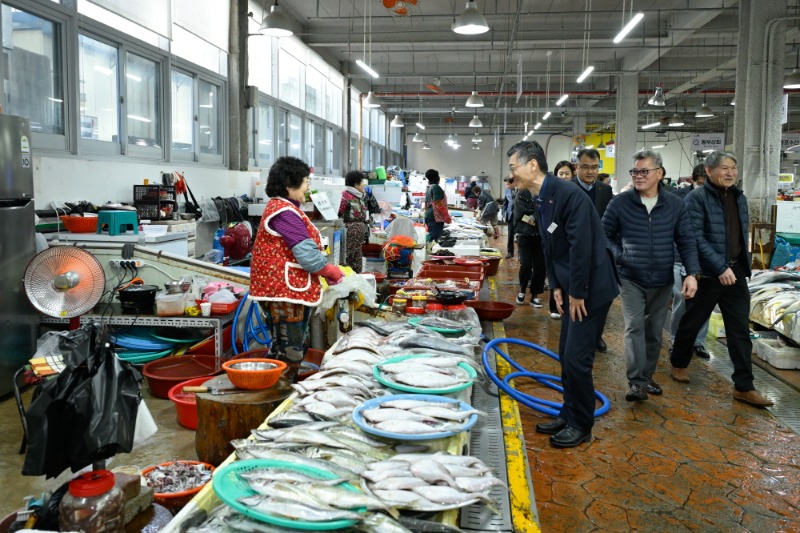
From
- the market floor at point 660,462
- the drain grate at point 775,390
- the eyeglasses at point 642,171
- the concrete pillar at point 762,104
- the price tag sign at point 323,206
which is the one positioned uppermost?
the concrete pillar at point 762,104

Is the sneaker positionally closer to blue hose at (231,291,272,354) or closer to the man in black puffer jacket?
the man in black puffer jacket

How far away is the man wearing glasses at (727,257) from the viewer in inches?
175

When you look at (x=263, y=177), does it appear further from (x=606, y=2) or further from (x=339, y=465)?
(x=339, y=465)

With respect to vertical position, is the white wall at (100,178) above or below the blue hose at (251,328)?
above

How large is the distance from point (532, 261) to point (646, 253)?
3.61 m

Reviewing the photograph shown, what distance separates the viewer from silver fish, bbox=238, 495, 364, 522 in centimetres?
159

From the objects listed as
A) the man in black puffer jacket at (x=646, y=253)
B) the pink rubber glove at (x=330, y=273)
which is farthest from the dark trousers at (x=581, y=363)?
the pink rubber glove at (x=330, y=273)

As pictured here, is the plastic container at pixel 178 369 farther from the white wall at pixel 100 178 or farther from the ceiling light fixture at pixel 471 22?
the ceiling light fixture at pixel 471 22

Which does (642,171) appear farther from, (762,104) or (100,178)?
(762,104)

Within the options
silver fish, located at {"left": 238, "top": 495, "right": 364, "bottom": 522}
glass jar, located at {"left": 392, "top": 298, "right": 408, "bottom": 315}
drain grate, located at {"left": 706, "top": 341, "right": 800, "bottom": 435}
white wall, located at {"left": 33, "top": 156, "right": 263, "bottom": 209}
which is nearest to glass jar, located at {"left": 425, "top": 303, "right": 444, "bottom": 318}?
glass jar, located at {"left": 392, "top": 298, "right": 408, "bottom": 315}

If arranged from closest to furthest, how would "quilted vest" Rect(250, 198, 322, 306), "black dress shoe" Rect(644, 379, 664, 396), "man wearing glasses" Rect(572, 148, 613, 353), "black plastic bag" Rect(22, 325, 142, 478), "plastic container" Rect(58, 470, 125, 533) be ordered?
"plastic container" Rect(58, 470, 125, 533) < "black plastic bag" Rect(22, 325, 142, 478) < "quilted vest" Rect(250, 198, 322, 306) < "black dress shoe" Rect(644, 379, 664, 396) < "man wearing glasses" Rect(572, 148, 613, 353)

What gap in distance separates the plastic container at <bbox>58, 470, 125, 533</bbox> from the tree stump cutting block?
909mm

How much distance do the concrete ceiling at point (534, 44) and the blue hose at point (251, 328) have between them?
4856mm

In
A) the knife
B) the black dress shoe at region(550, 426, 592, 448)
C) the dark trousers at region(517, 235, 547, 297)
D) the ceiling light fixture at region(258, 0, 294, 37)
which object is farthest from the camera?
the ceiling light fixture at region(258, 0, 294, 37)
